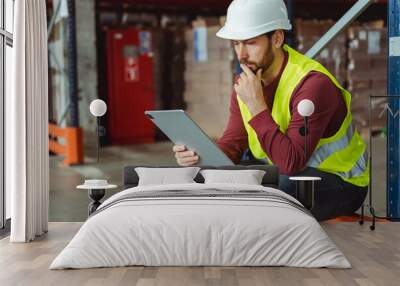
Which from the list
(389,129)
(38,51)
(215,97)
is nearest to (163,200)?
(38,51)

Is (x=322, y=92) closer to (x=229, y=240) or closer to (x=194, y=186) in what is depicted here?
(x=194, y=186)

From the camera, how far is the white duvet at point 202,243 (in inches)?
153

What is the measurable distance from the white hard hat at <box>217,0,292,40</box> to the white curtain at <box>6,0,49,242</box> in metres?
1.61

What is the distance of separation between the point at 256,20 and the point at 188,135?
1.14m

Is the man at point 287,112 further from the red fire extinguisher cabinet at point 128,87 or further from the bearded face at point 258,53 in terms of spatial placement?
the red fire extinguisher cabinet at point 128,87

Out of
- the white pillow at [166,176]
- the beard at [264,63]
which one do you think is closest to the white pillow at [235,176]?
the white pillow at [166,176]

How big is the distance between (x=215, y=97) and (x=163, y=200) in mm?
6198

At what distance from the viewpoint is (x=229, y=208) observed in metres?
4.01

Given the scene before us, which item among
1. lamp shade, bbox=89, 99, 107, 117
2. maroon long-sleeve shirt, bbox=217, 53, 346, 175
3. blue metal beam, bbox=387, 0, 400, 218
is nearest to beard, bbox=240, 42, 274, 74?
maroon long-sleeve shirt, bbox=217, 53, 346, 175

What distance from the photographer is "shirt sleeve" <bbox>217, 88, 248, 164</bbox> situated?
19.1 ft

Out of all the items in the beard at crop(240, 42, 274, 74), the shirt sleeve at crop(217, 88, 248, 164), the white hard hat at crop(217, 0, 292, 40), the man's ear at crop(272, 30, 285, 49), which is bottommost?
the shirt sleeve at crop(217, 88, 248, 164)

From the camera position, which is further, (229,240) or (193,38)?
(193,38)

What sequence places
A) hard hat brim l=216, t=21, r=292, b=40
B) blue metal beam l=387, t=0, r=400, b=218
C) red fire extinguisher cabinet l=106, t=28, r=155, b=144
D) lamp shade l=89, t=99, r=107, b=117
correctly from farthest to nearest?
1. red fire extinguisher cabinet l=106, t=28, r=155, b=144
2. blue metal beam l=387, t=0, r=400, b=218
3. hard hat brim l=216, t=21, r=292, b=40
4. lamp shade l=89, t=99, r=107, b=117

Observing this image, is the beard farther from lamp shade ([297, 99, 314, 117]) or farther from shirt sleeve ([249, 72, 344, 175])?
lamp shade ([297, 99, 314, 117])
